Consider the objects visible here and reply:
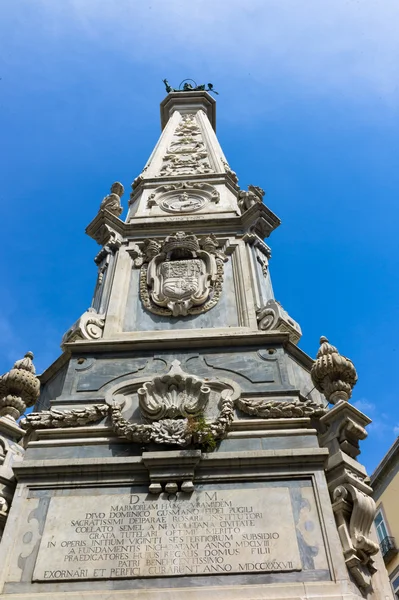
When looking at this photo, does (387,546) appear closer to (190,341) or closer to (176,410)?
(190,341)

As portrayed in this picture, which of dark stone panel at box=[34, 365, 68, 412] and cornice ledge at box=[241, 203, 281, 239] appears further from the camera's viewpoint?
cornice ledge at box=[241, 203, 281, 239]

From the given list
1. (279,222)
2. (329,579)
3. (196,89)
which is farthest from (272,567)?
(196,89)

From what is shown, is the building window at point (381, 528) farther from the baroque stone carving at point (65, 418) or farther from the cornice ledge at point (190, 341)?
the baroque stone carving at point (65, 418)

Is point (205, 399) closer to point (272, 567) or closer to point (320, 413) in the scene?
point (320, 413)

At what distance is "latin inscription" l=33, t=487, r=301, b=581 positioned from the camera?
6430mm

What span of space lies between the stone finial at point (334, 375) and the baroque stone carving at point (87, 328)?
12.6 ft

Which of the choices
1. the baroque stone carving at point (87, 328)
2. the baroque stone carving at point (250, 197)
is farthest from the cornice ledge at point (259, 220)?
the baroque stone carving at point (87, 328)

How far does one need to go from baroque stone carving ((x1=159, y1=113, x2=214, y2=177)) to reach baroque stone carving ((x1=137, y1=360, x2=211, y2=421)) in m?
9.07

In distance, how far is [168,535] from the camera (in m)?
6.71

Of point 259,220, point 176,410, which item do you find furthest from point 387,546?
point 176,410

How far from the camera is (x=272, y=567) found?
20.9ft

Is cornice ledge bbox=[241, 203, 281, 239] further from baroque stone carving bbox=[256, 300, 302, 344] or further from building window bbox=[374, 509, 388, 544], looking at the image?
building window bbox=[374, 509, 388, 544]

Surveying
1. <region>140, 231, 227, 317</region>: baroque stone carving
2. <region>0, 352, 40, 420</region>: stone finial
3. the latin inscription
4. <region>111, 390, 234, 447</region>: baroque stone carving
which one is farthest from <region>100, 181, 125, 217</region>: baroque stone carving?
the latin inscription

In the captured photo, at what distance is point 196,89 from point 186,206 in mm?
16167
